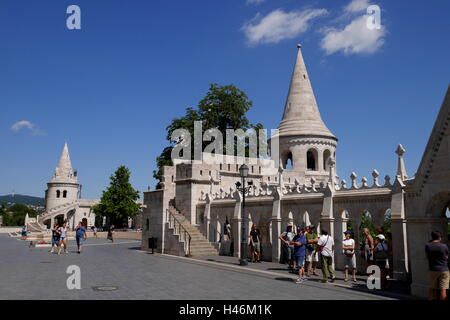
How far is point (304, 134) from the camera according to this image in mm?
33250

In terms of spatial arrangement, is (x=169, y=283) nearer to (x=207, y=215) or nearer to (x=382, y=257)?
(x=382, y=257)

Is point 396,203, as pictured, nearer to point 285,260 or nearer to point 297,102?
point 285,260

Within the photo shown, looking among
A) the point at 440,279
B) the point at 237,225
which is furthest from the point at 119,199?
the point at 440,279

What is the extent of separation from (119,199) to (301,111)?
2983cm

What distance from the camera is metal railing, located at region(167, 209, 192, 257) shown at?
21067mm

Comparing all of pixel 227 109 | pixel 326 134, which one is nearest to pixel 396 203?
pixel 326 134

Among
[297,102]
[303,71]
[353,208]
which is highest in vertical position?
[303,71]

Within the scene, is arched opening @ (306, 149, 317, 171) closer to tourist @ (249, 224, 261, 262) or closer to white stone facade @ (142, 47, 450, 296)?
white stone facade @ (142, 47, 450, 296)

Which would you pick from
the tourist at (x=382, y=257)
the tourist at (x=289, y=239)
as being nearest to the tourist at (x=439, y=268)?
the tourist at (x=382, y=257)

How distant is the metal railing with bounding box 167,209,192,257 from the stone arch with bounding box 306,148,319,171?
15318 mm

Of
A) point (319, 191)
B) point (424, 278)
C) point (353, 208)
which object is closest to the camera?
point (424, 278)

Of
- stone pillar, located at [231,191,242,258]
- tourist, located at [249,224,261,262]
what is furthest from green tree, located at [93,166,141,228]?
tourist, located at [249,224,261,262]

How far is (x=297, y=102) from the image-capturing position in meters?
34.7
